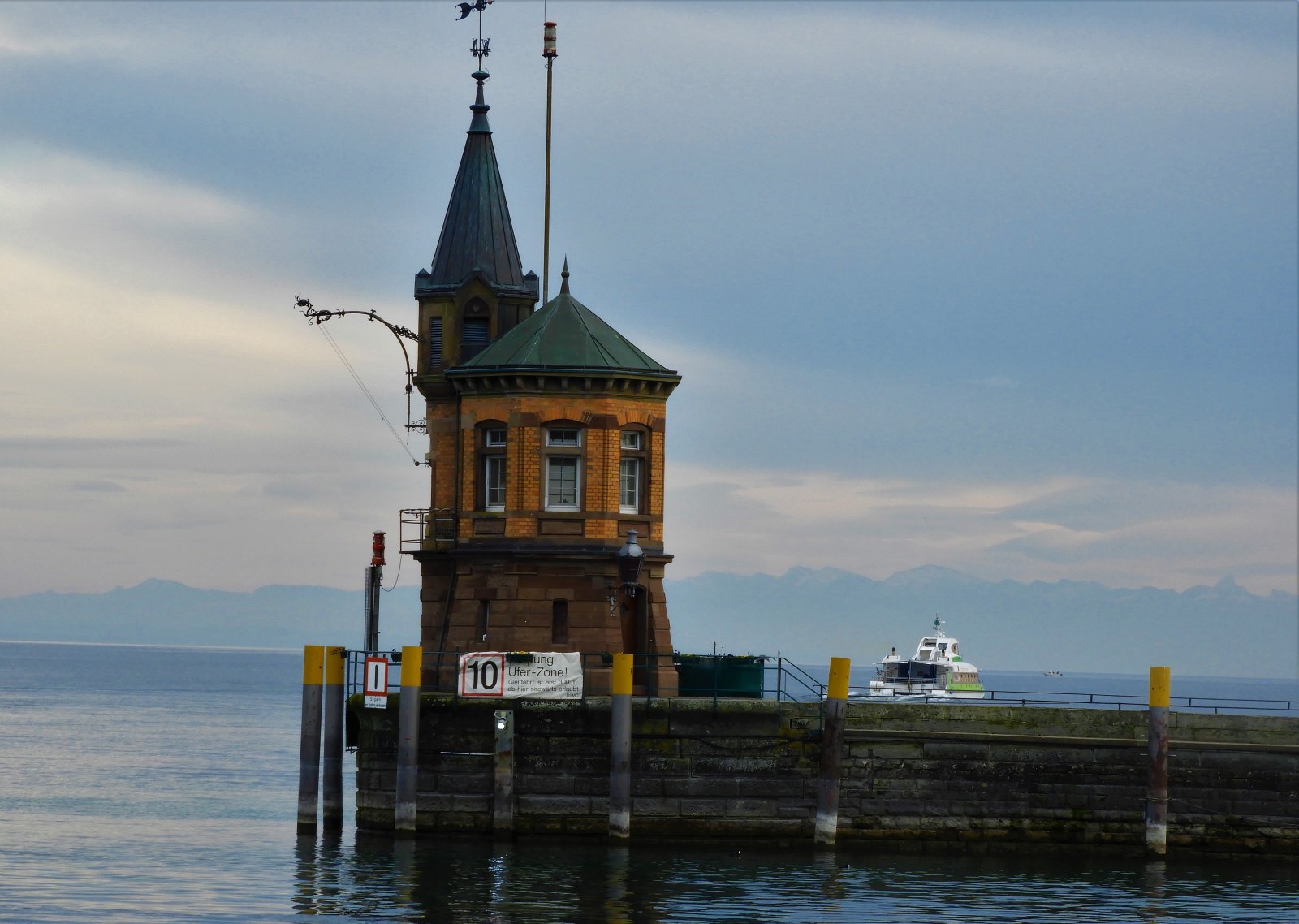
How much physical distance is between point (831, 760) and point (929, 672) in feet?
297

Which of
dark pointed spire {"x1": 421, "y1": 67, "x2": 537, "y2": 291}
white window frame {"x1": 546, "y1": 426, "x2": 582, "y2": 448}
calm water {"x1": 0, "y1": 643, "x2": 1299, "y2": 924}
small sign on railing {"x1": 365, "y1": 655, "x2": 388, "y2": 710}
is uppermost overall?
dark pointed spire {"x1": 421, "y1": 67, "x2": 537, "y2": 291}

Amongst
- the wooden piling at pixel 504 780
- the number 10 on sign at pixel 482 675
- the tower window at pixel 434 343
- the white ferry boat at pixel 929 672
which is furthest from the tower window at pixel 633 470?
the white ferry boat at pixel 929 672

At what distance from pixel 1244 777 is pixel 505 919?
51.8 feet

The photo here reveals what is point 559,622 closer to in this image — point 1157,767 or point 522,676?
point 522,676

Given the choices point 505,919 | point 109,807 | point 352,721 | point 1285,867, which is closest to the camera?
point 505,919

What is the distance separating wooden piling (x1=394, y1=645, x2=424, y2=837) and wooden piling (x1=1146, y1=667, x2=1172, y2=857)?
1449 centimetres

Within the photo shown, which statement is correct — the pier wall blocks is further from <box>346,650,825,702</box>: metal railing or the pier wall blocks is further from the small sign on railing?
the small sign on railing

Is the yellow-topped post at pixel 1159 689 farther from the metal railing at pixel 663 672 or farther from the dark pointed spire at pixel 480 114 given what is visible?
the dark pointed spire at pixel 480 114

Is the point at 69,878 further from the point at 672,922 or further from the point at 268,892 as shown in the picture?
the point at 672,922

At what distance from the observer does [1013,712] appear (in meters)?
40.0

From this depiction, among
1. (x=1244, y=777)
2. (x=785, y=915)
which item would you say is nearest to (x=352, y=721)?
(x=785, y=915)

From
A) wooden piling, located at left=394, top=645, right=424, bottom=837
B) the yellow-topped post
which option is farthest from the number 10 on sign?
the yellow-topped post

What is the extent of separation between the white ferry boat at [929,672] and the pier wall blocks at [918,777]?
7898cm

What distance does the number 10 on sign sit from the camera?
40.0 m
